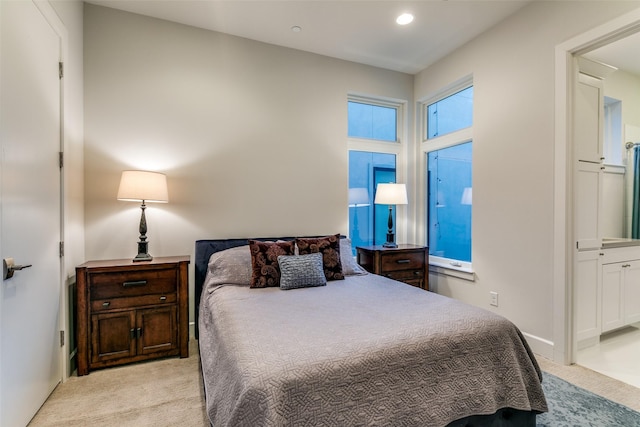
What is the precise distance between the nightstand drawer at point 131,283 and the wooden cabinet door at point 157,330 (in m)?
→ 0.16

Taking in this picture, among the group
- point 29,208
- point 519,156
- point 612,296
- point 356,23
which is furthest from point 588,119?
point 29,208

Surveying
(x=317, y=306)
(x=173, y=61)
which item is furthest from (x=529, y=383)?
(x=173, y=61)

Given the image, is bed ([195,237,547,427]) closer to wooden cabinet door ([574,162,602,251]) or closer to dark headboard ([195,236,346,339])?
dark headboard ([195,236,346,339])

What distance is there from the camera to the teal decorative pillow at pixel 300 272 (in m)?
2.37

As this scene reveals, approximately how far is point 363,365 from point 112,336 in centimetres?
206

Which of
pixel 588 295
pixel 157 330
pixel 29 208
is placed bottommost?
pixel 157 330

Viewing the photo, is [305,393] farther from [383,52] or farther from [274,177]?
[383,52]

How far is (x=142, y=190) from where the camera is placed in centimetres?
243

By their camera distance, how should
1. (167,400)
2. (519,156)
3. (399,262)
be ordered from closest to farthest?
(167,400)
(519,156)
(399,262)

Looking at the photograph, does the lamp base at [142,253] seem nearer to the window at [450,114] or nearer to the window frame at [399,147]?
the window frame at [399,147]

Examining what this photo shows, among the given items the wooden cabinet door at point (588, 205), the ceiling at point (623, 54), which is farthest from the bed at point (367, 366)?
the ceiling at point (623, 54)

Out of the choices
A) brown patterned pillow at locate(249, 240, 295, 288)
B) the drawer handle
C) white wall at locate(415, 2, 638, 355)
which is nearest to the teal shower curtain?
white wall at locate(415, 2, 638, 355)

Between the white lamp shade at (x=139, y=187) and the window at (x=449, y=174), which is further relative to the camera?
the window at (x=449, y=174)

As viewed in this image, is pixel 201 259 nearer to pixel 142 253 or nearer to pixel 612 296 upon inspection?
pixel 142 253
